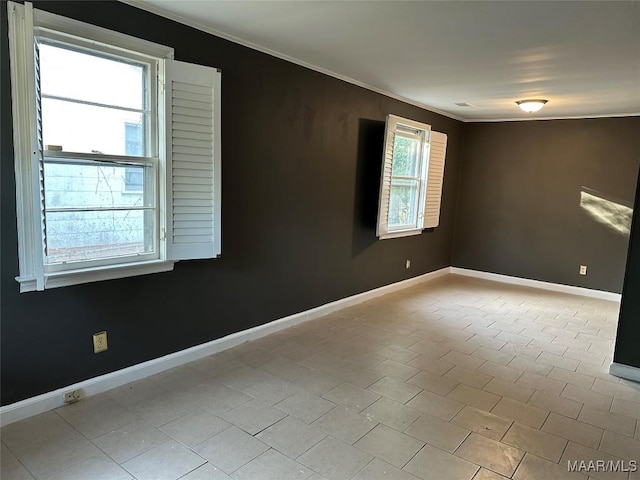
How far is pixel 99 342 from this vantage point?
8.57ft

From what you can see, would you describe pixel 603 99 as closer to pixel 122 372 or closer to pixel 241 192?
pixel 241 192

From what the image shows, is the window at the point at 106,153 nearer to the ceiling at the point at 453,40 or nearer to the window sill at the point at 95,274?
the window sill at the point at 95,274

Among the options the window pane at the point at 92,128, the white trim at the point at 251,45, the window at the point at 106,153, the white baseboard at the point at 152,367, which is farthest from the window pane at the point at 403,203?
the window pane at the point at 92,128

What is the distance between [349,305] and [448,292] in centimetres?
159

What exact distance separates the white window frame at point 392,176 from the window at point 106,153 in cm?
218

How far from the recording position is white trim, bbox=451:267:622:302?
18.0 feet

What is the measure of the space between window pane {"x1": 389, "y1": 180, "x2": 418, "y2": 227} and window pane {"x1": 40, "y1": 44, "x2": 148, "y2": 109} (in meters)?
3.15

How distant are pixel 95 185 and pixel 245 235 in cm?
119

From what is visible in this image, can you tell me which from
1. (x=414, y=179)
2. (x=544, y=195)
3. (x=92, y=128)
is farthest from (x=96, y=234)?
(x=544, y=195)

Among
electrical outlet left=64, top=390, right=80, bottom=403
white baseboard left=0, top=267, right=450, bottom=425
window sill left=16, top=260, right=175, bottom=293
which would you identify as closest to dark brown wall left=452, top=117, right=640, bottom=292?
white baseboard left=0, top=267, right=450, bottom=425

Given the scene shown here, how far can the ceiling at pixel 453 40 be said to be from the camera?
2.35 meters

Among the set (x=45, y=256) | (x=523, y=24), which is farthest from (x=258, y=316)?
(x=523, y=24)

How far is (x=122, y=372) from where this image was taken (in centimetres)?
274

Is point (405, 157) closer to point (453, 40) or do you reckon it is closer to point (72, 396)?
point (453, 40)
